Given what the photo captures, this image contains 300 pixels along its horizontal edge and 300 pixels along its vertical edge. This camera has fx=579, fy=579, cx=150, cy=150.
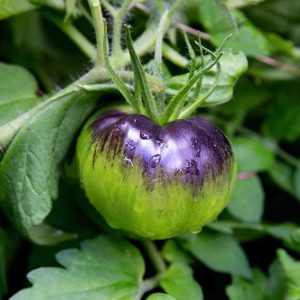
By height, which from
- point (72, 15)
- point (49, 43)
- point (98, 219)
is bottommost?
point (98, 219)

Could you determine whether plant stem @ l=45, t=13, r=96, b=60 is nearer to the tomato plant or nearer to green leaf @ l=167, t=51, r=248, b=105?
the tomato plant

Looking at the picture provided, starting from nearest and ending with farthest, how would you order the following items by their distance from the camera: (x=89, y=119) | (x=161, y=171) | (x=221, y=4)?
(x=161, y=171)
(x=89, y=119)
(x=221, y=4)

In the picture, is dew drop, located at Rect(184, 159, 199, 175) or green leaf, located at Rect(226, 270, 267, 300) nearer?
dew drop, located at Rect(184, 159, 199, 175)

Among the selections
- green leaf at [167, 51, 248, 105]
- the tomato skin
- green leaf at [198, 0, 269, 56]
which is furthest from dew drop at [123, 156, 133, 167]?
green leaf at [198, 0, 269, 56]

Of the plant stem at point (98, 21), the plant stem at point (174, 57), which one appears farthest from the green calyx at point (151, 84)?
the plant stem at point (174, 57)

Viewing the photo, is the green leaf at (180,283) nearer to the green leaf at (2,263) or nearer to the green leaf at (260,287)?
the green leaf at (260,287)

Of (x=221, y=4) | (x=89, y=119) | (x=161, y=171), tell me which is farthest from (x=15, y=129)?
(x=221, y=4)

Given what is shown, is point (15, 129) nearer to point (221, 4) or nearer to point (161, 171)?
point (161, 171)
